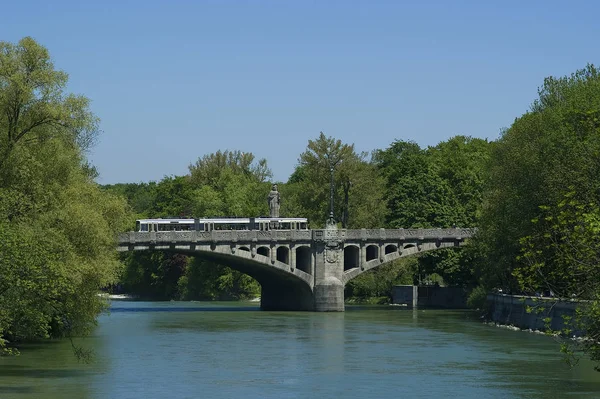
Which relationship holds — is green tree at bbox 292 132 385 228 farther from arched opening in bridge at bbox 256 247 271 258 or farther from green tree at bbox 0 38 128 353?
green tree at bbox 0 38 128 353

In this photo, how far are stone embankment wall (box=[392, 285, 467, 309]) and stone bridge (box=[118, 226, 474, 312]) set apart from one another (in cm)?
799

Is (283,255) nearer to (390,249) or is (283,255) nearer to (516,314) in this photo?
(390,249)

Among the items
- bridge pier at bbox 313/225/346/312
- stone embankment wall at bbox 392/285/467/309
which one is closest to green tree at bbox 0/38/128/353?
bridge pier at bbox 313/225/346/312

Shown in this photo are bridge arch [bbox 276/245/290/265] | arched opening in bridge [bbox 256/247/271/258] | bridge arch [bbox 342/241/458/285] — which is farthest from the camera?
arched opening in bridge [bbox 256/247/271/258]

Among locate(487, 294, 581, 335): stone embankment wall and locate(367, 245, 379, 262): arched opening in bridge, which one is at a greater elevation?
locate(367, 245, 379, 262): arched opening in bridge

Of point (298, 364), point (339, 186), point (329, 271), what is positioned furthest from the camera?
point (339, 186)

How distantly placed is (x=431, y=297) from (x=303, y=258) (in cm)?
1531

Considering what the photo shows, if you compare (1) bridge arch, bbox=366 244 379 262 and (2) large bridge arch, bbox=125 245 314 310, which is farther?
(1) bridge arch, bbox=366 244 379 262

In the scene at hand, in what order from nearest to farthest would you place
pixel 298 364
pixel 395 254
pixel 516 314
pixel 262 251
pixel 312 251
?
pixel 298 364 < pixel 516 314 < pixel 312 251 < pixel 395 254 < pixel 262 251

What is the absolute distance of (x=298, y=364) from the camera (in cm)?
5262

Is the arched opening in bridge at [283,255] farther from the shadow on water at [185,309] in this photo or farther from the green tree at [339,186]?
the green tree at [339,186]

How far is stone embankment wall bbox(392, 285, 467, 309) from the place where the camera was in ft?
352

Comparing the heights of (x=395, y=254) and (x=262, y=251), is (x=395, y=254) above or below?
below

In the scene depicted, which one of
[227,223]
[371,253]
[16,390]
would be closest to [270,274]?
[371,253]
